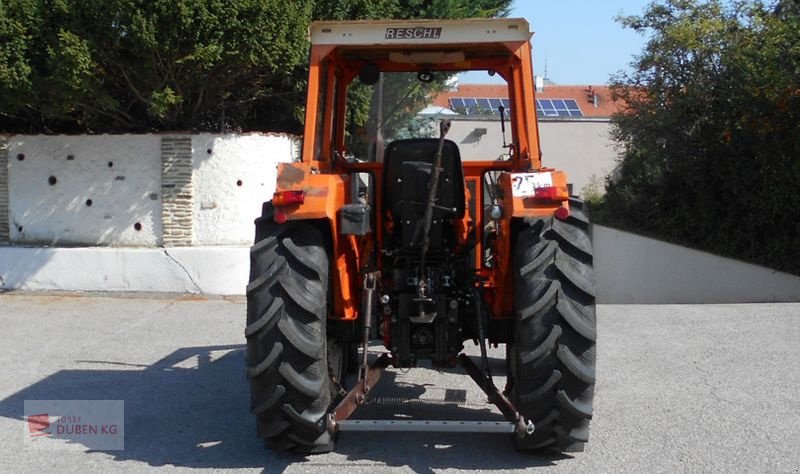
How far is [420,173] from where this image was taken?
5.09 m

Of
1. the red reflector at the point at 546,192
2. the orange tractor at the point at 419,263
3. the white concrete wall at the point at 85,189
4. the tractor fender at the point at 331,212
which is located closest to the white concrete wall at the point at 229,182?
the white concrete wall at the point at 85,189

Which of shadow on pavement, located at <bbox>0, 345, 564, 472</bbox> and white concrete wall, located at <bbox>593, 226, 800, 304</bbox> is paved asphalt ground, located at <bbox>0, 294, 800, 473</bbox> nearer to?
shadow on pavement, located at <bbox>0, 345, 564, 472</bbox>

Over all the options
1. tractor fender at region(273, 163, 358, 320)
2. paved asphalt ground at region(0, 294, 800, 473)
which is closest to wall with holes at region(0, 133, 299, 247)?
paved asphalt ground at region(0, 294, 800, 473)

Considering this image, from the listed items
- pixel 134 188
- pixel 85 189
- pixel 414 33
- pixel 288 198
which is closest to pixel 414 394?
pixel 288 198

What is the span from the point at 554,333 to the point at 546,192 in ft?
2.46

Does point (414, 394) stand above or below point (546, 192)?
below

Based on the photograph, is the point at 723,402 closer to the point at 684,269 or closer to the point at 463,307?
the point at 463,307

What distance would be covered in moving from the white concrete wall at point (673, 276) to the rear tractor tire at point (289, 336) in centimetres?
1033

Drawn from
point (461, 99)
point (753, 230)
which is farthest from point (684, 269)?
point (461, 99)

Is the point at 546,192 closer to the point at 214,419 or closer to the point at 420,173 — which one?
the point at 420,173

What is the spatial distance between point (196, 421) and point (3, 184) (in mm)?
7541

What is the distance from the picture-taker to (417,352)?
520cm

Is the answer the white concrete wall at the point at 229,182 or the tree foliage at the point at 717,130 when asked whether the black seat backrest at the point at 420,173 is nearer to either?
the white concrete wall at the point at 229,182

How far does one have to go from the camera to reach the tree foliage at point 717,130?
1232cm
